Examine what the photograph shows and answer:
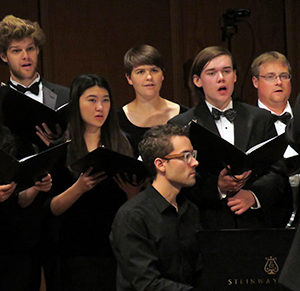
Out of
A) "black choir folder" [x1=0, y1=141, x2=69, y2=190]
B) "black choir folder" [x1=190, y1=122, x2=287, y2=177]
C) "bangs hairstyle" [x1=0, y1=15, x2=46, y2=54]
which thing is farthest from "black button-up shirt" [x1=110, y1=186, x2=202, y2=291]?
"bangs hairstyle" [x1=0, y1=15, x2=46, y2=54]

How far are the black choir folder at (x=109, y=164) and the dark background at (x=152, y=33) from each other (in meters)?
1.76

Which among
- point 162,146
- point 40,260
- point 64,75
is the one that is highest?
point 64,75

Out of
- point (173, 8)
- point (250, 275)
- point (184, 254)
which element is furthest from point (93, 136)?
point (173, 8)

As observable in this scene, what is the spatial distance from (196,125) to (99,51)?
6.99ft

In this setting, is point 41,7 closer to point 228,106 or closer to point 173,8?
point 173,8

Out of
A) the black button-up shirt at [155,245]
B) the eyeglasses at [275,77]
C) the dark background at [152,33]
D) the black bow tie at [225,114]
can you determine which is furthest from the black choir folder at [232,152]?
the dark background at [152,33]

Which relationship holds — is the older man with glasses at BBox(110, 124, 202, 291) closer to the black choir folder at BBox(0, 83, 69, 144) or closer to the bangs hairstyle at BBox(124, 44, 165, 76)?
the black choir folder at BBox(0, 83, 69, 144)

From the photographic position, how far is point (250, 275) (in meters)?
2.82

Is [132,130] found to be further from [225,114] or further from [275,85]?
[275,85]

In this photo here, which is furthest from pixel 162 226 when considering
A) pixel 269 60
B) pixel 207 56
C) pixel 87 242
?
pixel 269 60

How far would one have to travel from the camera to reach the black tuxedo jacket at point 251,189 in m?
3.30

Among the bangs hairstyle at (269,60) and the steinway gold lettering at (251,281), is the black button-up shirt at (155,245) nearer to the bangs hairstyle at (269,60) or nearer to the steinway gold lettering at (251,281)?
the steinway gold lettering at (251,281)

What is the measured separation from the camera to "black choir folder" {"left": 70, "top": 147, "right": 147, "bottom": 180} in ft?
9.81

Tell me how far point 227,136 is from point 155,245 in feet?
2.62
